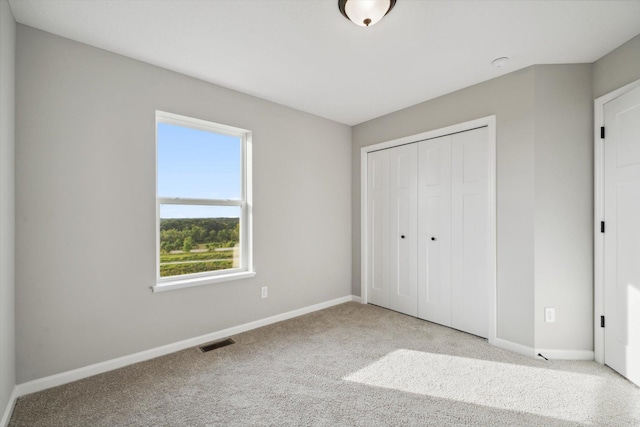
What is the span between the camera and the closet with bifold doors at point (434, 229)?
2947 mm

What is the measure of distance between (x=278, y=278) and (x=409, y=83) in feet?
8.27

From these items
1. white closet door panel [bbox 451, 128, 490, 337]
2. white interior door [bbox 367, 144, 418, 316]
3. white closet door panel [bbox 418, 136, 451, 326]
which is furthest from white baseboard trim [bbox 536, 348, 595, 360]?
white interior door [bbox 367, 144, 418, 316]

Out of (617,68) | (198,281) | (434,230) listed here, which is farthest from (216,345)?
(617,68)

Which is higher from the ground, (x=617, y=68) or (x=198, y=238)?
(x=617, y=68)

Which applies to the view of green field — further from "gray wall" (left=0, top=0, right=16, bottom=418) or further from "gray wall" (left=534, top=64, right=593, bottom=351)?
"gray wall" (left=534, top=64, right=593, bottom=351)

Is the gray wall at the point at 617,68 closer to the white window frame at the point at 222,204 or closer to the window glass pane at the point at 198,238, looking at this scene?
the white window frame at the point at 222,204

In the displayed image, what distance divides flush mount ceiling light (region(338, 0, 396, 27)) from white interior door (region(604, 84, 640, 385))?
1970 millimetres

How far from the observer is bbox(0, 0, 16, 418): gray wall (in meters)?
1.69

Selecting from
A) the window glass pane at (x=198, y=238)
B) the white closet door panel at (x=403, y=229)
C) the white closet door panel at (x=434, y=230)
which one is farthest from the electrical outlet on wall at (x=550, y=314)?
the window glass pane at (x=198, y=238)

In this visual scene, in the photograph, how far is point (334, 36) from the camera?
2162 mm

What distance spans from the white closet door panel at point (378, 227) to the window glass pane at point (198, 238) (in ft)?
5.93

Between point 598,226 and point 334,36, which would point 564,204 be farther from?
point 334,36

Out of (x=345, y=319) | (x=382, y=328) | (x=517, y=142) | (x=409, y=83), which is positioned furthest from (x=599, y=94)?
(x=345, y=319)

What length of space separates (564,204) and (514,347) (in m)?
1.34
